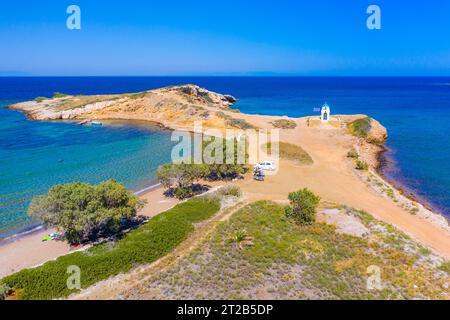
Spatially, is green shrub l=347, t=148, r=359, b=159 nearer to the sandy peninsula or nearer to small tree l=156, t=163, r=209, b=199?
the sandy peninsula

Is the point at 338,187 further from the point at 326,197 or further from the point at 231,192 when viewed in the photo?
the point at 231,192

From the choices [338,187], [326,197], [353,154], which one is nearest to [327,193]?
[326,197]

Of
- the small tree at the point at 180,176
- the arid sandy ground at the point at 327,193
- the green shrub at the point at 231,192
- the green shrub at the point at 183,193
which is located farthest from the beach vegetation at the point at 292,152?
the green shrub at the point at 183,193

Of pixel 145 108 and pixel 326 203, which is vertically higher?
pixel 145 108

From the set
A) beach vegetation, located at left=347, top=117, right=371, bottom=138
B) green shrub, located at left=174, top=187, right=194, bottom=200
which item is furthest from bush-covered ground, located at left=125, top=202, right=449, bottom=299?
beach vegetation, located at left=347, top=117, right=371, bottom=138
